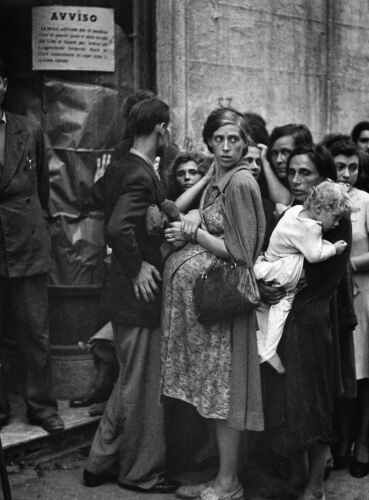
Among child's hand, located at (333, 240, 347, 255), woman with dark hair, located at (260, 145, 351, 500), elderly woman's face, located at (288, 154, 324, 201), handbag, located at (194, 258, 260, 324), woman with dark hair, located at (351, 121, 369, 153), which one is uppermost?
woman with dark hair, located at (351, 121, 369, 153)

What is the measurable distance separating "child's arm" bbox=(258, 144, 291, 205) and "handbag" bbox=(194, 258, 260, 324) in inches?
28.7

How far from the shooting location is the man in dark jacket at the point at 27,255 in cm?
507

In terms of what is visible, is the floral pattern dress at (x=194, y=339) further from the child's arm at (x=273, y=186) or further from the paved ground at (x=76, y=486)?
the paved ground at (x=76, y=486)

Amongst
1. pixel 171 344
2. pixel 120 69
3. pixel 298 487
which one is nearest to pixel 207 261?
pixel 171 344

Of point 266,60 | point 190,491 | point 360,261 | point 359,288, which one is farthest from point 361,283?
point 266,60

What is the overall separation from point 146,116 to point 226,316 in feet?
3.92

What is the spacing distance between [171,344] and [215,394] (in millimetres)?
383

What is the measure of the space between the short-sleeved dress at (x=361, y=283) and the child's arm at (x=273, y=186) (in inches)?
18.9

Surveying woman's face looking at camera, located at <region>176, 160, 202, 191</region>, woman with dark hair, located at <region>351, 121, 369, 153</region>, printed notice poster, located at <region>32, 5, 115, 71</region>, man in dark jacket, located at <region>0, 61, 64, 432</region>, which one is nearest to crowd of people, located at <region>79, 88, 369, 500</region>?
woman's face looking at camera, located at <region>176, 160, 202, 191</region>

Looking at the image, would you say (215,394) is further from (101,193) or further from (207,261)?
(101,193)

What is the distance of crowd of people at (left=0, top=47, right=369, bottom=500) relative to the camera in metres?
4.35

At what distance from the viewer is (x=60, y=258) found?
5906mm

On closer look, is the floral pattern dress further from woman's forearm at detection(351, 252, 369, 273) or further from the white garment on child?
woman's forearm at detection(351, 252, 369, 273)

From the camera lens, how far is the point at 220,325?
14.5 ft
